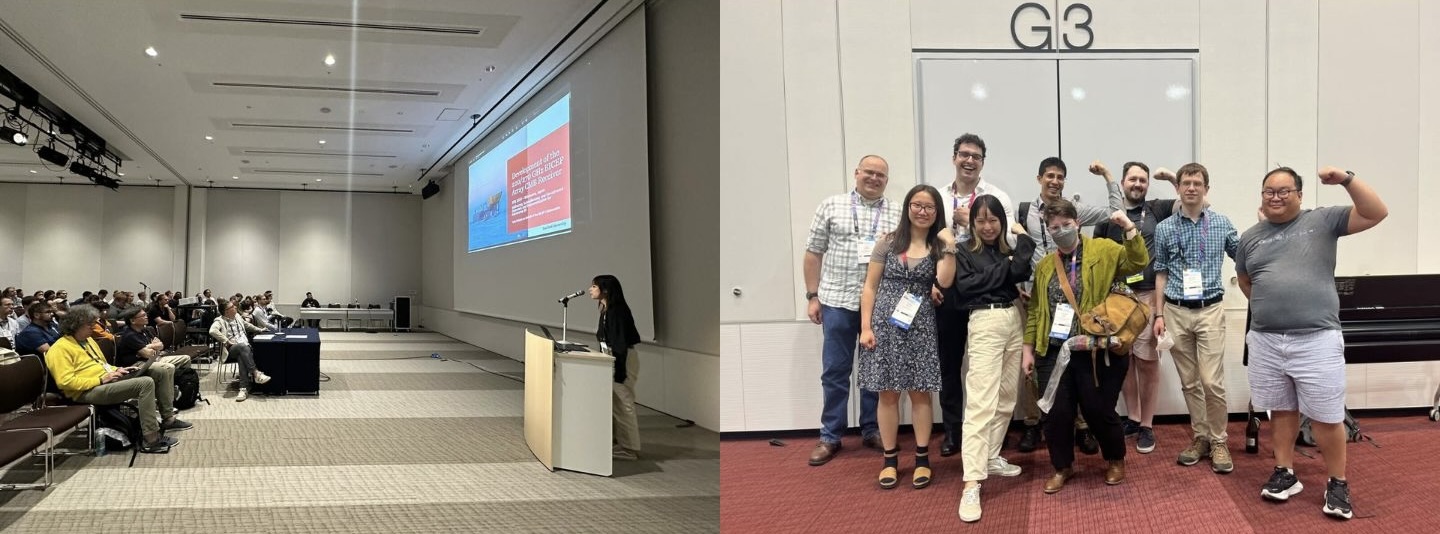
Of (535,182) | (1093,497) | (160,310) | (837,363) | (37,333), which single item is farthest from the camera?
(160,310)

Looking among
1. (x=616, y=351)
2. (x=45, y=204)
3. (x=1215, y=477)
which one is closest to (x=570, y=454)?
(x=616, y=351)

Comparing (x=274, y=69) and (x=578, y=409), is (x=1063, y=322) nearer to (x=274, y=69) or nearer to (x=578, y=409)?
(x=578, y=409)

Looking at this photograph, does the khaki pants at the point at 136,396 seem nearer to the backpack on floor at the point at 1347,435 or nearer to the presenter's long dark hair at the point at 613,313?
the presenter's long dark hair at the point at 613,313

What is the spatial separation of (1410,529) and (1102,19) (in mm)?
2019

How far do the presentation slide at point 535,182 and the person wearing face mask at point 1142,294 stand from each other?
12.1ft

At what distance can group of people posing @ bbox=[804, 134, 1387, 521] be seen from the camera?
2.44 m

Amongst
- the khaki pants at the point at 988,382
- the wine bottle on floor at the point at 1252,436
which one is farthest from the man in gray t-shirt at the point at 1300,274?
the khaki pants at the point at 988,382

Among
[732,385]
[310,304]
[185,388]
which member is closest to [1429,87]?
[732,385]

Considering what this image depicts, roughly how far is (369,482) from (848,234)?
100 inches

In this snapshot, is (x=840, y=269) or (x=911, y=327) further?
(x=840, y=269)

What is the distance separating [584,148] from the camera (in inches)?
203

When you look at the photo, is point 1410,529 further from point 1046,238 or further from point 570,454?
point 570,454

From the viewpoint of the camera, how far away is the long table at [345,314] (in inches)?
614

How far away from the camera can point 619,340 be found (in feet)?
12.3
